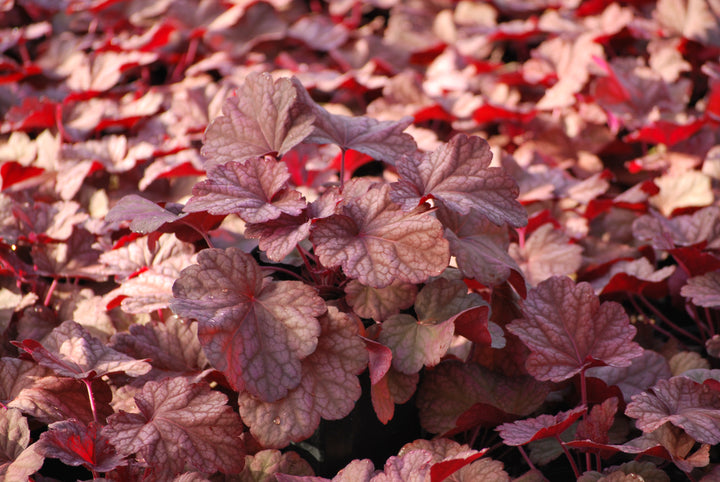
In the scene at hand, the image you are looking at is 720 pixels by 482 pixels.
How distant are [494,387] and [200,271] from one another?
0.61 m

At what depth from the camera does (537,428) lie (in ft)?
3.76

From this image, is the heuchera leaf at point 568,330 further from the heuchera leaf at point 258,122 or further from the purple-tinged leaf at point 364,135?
the heuchera leaf at point 258,122

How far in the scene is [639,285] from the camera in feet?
5.30

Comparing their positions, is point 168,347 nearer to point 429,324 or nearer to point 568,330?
point 429,324

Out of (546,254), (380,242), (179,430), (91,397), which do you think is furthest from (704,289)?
(91,397)

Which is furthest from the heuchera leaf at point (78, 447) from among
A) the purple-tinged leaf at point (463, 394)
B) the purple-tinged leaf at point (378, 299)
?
the purple-tinged leaf at point (463, 394)

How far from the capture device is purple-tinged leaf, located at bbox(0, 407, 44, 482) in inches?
40.7

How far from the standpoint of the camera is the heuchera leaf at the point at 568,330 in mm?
1212

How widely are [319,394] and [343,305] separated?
18 centimetres

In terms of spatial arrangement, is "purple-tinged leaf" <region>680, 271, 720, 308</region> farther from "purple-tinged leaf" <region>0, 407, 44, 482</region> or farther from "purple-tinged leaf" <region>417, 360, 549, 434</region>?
"purple-tinged leaf" <region>0, 407, 44, 482</region>

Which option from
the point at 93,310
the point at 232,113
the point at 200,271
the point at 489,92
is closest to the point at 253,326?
the point at 200,271

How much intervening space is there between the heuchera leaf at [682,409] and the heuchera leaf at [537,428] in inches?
4.0

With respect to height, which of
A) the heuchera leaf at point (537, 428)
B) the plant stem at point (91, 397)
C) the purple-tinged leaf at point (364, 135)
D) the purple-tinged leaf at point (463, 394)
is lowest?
the purple-tinged leaf at point (463, 394)

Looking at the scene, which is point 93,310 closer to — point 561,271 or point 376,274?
point 376,274
